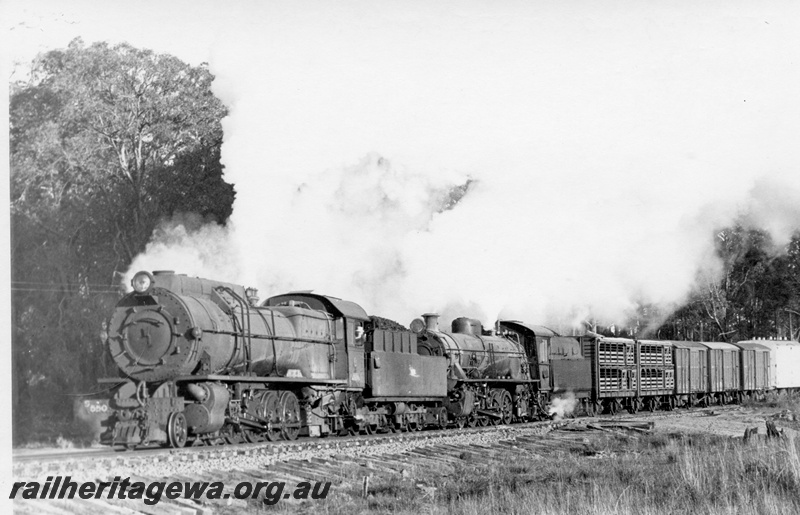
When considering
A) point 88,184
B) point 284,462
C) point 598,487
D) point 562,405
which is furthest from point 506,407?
point 88,184

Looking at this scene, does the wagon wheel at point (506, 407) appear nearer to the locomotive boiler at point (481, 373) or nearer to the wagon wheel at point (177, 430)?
the locomotive boiler at point (481, 373)

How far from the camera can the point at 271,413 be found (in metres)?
16.9

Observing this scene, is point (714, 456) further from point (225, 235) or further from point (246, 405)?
point (225, 235)

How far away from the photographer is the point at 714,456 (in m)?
16.3

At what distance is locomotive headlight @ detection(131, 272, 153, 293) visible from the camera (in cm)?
1523

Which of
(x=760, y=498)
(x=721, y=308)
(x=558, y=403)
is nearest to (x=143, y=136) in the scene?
(x=558, y=403)

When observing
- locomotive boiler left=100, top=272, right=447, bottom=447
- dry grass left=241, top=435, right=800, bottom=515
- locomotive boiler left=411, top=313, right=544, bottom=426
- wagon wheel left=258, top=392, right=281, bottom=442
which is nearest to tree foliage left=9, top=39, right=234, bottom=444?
locomotive boiler left=100, top=272, right=447, bottom=447

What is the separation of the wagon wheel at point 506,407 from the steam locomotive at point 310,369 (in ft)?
0.20

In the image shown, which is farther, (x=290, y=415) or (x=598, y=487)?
(x=290, y=415)

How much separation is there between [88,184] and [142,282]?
1540cm

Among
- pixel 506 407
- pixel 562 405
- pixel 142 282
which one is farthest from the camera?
pixel 562 405

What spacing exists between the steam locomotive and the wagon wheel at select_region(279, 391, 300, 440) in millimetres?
23

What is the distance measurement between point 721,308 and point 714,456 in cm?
4647

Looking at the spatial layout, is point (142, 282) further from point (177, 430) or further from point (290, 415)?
point (290, 415)
